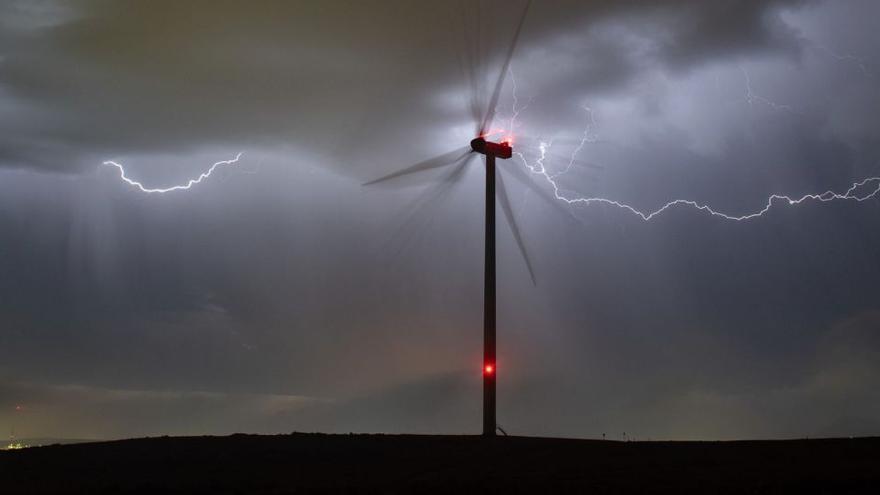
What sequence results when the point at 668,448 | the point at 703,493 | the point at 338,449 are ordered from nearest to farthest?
the point at 703,493
the point at 668,448
the point at 338,449

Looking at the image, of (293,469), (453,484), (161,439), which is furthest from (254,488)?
(161,439)

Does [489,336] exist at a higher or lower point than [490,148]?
lower

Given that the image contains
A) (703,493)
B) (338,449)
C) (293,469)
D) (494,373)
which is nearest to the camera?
(703,493)

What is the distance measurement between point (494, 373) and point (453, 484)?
1713cm

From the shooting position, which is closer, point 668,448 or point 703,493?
point 703,493

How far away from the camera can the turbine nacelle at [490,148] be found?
53625 millimetres

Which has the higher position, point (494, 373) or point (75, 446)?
point (494, 373)

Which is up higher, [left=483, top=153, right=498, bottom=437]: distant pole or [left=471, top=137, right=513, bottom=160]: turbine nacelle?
[left=471, top=137, right=513, bottom=160]: turbine nacelle

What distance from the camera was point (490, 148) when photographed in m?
53.8

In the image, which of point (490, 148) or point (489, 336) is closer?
point (489, 336)

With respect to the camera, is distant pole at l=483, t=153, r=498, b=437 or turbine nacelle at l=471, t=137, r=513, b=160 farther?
turbine nacelle at l=471, t=137, r=513, b=160

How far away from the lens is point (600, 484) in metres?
28.9

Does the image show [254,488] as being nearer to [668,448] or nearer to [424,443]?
[424,443]

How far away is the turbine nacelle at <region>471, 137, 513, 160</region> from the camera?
53625 millimetres
